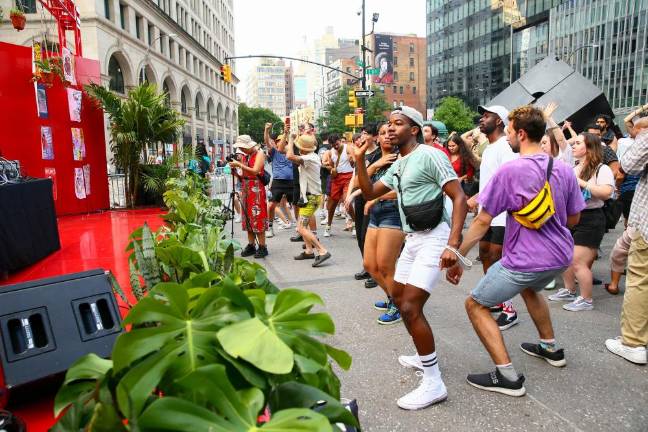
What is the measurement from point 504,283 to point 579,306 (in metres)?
2.33

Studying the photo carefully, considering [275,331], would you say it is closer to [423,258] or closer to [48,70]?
[423,258]

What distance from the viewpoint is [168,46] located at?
45.8m

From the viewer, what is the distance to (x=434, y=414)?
3.06m

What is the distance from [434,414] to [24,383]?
7.47 ft

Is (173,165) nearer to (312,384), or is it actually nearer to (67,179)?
(67,179)

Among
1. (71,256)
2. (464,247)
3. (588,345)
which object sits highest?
(464,247)

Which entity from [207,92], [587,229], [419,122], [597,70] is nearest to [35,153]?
[419,122]

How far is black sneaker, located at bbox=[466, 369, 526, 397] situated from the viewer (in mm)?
3225

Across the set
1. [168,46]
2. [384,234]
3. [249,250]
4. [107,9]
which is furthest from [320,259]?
[168,46]

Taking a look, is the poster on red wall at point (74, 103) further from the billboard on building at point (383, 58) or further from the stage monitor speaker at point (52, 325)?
the billboard on building at point (383, 58)

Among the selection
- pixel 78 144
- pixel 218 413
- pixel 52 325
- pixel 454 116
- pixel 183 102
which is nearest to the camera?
pixel 218 413

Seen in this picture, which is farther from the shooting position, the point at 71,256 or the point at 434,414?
the point at 71,256

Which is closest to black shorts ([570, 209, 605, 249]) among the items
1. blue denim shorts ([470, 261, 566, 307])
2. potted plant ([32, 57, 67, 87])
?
blue denim shorts ([470, 261, 566, 307])

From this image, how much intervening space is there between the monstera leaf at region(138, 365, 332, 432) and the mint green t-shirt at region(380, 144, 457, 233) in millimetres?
2558
